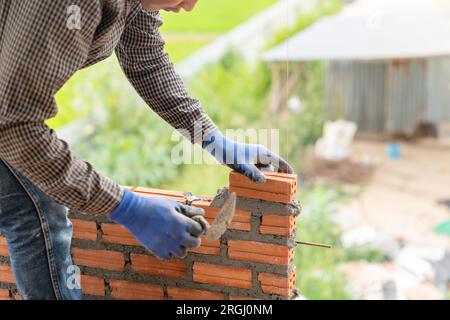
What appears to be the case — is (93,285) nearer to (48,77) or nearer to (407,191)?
(48,77)

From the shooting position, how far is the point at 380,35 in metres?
8.85

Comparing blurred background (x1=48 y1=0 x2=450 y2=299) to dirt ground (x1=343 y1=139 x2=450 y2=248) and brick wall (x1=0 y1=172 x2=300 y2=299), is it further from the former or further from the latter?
brick wall (x1=0 y1=172 x2=300 y2=299)

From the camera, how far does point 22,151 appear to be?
1.27m

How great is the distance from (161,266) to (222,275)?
0.56 ft

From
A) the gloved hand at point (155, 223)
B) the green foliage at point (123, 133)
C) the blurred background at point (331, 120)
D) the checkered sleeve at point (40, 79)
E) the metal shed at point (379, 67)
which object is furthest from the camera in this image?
the metal shed at point (379, 67)

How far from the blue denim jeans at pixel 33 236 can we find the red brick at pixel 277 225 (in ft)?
1.63

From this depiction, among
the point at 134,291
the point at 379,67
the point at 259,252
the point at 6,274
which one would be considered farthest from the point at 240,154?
the point at 379,67

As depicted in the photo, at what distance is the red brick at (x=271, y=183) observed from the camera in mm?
1670

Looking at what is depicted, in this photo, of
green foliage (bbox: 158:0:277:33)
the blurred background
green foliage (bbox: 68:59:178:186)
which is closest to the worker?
the blurred background

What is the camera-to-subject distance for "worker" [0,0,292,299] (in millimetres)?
A: 1233

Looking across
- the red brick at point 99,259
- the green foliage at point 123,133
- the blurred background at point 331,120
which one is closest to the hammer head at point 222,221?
the red brick at point 99,259

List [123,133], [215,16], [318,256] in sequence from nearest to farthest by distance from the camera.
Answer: [318,256]
[123,133]
[215,16]

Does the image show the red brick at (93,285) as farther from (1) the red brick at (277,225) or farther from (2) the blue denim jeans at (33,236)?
(1) the red brick at (277,225)

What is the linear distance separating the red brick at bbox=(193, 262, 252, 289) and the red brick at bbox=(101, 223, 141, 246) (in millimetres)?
→ 189
